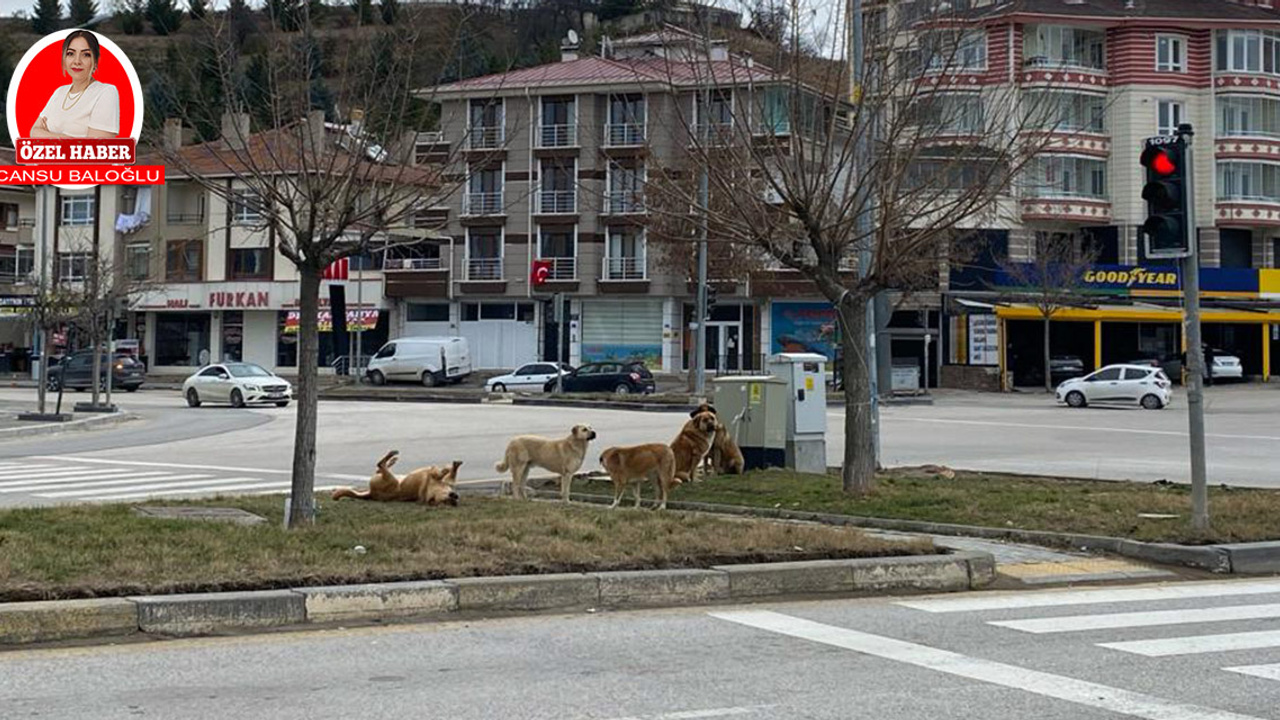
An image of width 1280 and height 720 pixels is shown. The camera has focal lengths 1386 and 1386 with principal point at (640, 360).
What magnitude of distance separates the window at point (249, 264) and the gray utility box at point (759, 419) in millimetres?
55584

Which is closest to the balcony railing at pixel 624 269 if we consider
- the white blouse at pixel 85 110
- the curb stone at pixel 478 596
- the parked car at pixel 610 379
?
the parked car at pixel 610 379

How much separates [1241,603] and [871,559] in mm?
2665

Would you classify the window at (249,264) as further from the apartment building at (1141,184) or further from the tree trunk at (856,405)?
the tree trunk at (856,405)

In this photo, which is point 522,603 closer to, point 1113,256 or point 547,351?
point 547,351

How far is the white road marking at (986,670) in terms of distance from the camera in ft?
22.1

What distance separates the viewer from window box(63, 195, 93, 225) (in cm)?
7500

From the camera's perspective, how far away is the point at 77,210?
249 ft

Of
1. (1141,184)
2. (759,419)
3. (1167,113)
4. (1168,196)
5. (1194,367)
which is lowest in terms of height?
(759,419)

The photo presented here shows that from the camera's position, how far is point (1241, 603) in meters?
10.1

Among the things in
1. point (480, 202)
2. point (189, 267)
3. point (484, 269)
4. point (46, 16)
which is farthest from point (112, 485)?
point (46, 16)

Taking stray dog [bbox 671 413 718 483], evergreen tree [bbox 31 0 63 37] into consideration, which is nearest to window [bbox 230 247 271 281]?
stray dog [bbox 671 413 718 483]

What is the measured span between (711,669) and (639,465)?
6.94 meters

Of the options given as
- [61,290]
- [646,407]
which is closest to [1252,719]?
[646,407]

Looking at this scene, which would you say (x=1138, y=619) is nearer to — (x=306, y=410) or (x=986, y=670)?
(x=986, y=670)
